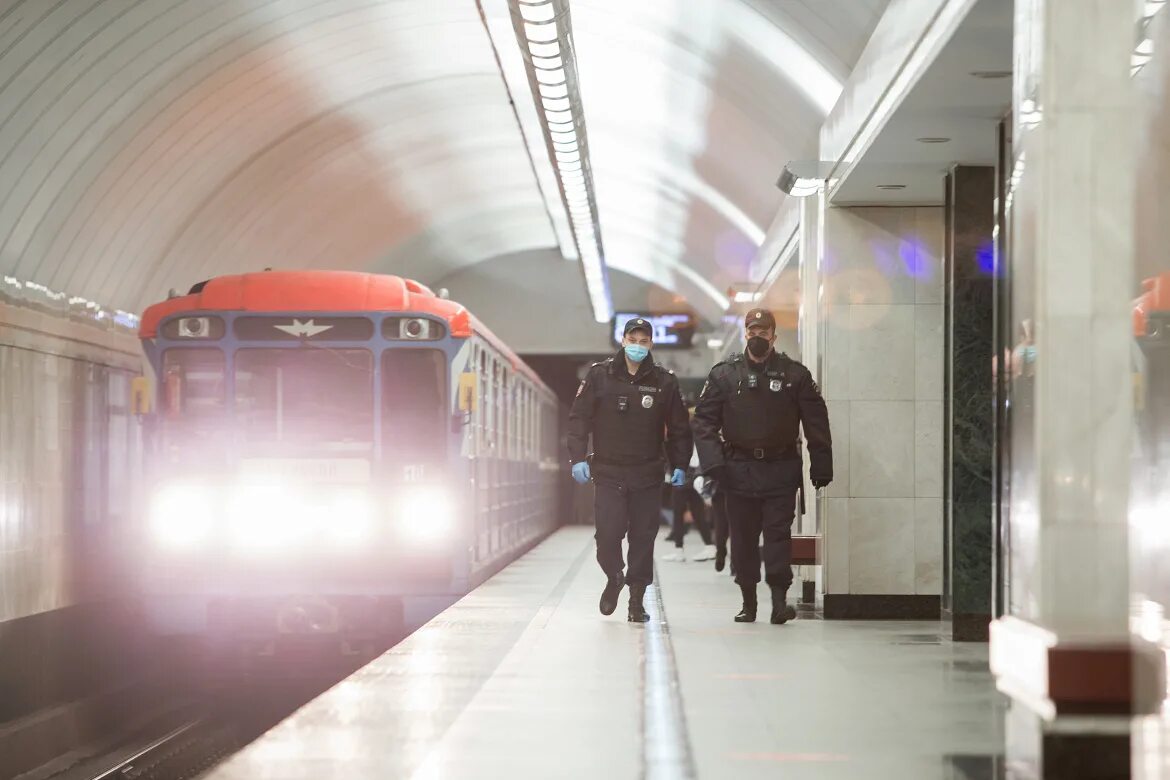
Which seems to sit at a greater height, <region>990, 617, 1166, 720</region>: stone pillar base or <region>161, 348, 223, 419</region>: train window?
<region>161, 348, 223, 419</region>: train window

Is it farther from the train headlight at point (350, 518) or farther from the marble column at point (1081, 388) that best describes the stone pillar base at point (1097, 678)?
the train headlight at point (350, 518)

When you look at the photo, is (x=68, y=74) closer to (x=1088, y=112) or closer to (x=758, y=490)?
(x=758, y=490)

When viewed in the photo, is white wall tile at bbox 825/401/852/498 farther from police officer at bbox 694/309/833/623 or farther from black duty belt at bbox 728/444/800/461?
black duty belt at bbox 728/444/800/461

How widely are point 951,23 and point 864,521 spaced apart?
5018mm

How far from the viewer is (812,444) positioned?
10.2 m

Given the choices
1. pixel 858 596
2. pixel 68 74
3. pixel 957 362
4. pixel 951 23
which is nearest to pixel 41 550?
pixel 68 74

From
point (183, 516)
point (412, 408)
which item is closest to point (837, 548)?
point (412, 408)

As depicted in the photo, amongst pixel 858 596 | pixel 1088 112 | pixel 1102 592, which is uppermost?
pixel 1088 112

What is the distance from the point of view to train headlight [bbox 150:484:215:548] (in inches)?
490

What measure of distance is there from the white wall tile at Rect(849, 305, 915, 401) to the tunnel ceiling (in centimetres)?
193

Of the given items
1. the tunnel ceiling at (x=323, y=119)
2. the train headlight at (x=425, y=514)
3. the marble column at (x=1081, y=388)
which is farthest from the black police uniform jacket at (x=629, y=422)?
the marble column at (x=1081, y=388)

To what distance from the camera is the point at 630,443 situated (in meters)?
10.4

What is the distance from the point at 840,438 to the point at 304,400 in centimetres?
420

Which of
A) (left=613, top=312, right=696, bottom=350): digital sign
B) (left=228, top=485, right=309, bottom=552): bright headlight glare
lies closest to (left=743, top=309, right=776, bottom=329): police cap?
(left=228, top=485, right=309, bottom=552): bright headlight glare
